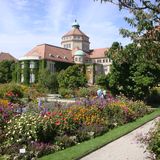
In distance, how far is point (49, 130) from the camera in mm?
10594

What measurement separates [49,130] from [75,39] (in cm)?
8575

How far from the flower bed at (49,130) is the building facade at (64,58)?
41.4 metres

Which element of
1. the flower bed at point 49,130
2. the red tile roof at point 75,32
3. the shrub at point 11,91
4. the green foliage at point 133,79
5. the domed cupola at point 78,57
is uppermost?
the red tile roof at point 75,32

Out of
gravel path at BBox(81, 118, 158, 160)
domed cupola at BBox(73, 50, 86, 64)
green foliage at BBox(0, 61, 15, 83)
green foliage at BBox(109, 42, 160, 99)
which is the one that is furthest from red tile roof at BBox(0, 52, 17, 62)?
gravel path at BBox(81, 118, 158, 160)

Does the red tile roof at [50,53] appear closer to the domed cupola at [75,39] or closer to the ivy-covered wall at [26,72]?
the ivy-covered wall at [26,72]

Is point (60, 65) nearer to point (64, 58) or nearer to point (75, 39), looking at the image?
point (64, 58)

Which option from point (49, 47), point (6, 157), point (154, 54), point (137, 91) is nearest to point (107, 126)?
point (6, 157)

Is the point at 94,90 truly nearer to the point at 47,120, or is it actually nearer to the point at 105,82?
the point at 105,82

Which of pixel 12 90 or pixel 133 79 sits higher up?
pixel 133 79

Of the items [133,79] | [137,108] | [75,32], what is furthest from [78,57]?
[137,108]

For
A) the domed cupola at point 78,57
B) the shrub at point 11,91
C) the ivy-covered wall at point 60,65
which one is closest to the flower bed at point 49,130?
the shrub at point 11,91

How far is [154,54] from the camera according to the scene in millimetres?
5066

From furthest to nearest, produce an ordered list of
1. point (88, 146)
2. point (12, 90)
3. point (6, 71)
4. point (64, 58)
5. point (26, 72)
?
point (64, 58) < point (6, 71) < point (26, 72) < point (12, 90) < point (88, 146)

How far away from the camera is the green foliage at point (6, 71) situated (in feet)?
248
